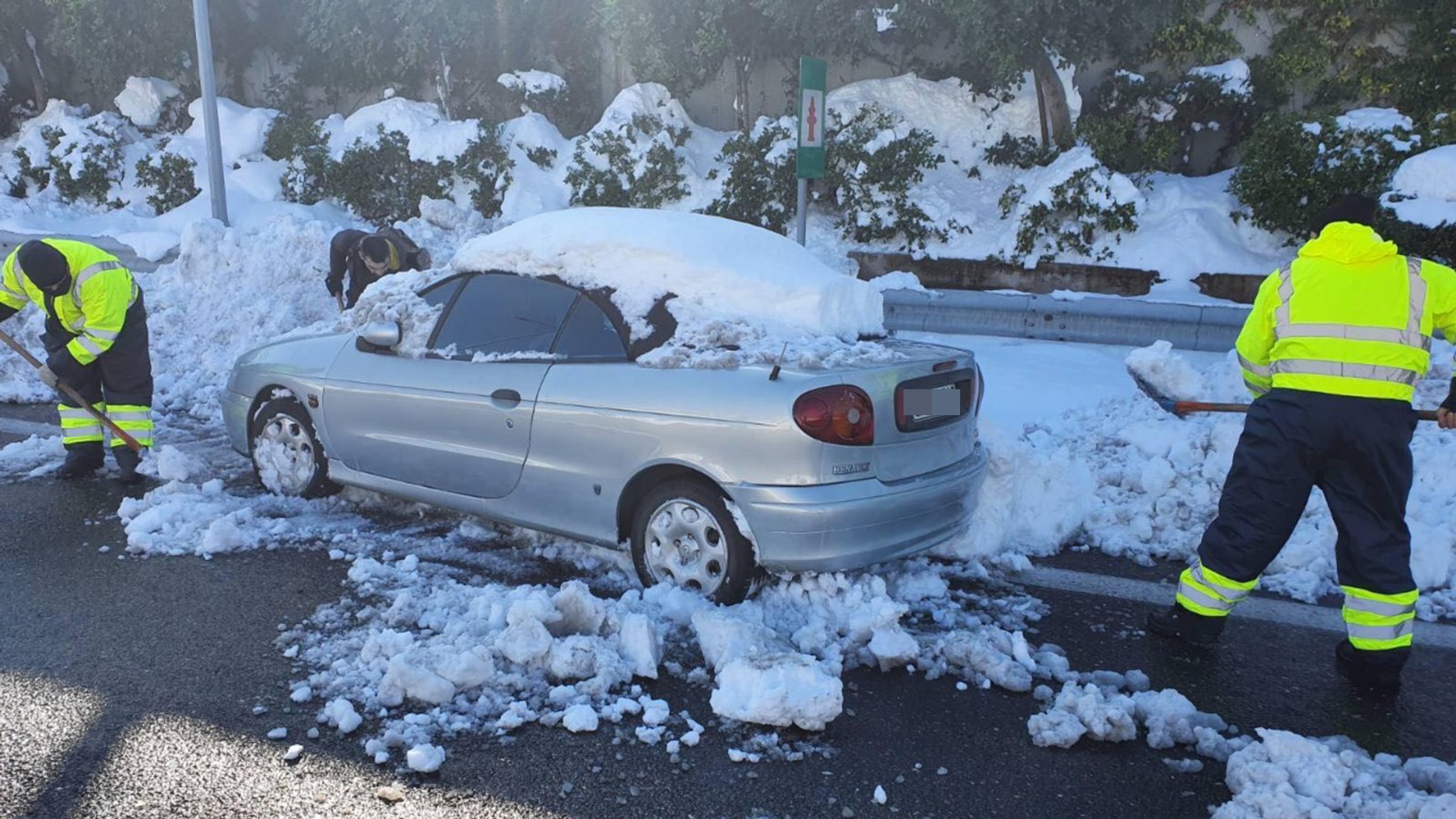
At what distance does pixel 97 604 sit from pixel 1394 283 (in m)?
5.20

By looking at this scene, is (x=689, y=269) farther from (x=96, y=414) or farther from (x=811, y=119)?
(x=811, y=119)

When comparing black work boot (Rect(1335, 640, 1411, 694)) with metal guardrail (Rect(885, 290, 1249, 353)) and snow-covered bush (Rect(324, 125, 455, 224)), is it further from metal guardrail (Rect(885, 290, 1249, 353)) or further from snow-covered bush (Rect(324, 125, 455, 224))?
snow-covered bush (Rect(324, 125, 455, 224))

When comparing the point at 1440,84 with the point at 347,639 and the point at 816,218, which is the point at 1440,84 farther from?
the point at 347,639

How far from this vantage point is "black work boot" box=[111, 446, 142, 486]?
5809mm

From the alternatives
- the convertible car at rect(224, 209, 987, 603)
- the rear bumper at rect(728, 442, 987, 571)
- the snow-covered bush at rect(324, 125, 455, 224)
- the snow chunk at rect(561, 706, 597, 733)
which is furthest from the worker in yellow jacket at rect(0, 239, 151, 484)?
the snow-covered bush at rect(324, 125, 455, 224)

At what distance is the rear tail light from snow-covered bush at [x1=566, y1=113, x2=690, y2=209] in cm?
1057

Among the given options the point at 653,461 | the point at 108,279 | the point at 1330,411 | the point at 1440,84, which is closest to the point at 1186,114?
the point at 1440,84

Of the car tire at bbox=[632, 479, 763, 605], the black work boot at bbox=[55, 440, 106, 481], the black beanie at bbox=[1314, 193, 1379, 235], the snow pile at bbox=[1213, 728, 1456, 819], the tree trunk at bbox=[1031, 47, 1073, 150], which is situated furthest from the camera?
the tree trunk at bbox=[1031, 47, 1073, 150]

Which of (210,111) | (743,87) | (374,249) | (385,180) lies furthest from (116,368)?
(743,87)

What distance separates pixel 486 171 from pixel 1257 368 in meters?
12.8

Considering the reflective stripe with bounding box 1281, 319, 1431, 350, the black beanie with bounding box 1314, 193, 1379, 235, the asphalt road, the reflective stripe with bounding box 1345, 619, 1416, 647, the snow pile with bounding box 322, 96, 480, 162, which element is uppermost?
the snow pile with bounding box 322, 96, 480, 162

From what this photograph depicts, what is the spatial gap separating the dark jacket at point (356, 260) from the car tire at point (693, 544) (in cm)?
471

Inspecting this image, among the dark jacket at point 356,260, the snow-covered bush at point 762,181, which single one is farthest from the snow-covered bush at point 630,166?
the dark jacket at point 356,260

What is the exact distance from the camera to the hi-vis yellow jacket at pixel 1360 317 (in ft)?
11.2
